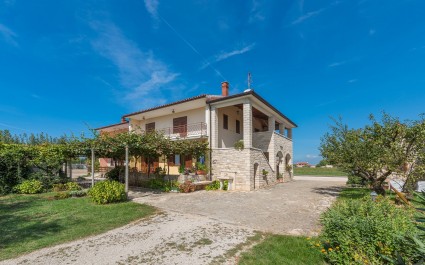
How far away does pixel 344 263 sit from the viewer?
12.2ft

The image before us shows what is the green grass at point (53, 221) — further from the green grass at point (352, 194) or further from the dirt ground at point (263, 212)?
the green grass at point (352, 194)

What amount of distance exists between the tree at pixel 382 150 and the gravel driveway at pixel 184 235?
363 centimetres

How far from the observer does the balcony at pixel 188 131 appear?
17.0 meters

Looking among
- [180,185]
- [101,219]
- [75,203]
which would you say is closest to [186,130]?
[180,185]

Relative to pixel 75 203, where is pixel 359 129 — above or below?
above

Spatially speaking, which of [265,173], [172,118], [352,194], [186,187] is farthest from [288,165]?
[186,187]

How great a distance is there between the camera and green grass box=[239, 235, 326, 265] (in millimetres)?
4090

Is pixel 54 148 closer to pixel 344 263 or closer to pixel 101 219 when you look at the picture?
pixel 101 219

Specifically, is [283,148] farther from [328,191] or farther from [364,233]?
[364,233]

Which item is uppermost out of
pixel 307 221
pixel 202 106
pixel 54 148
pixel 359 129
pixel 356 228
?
pixel 202 106

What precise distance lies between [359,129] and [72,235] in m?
13.2

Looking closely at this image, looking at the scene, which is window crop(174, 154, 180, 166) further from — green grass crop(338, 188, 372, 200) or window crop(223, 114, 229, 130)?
green grass crop(338, 188, 372, 200)

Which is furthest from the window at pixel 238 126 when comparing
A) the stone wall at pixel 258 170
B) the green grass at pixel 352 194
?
the green grass at pixel 352 194

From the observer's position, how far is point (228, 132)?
18594mm
